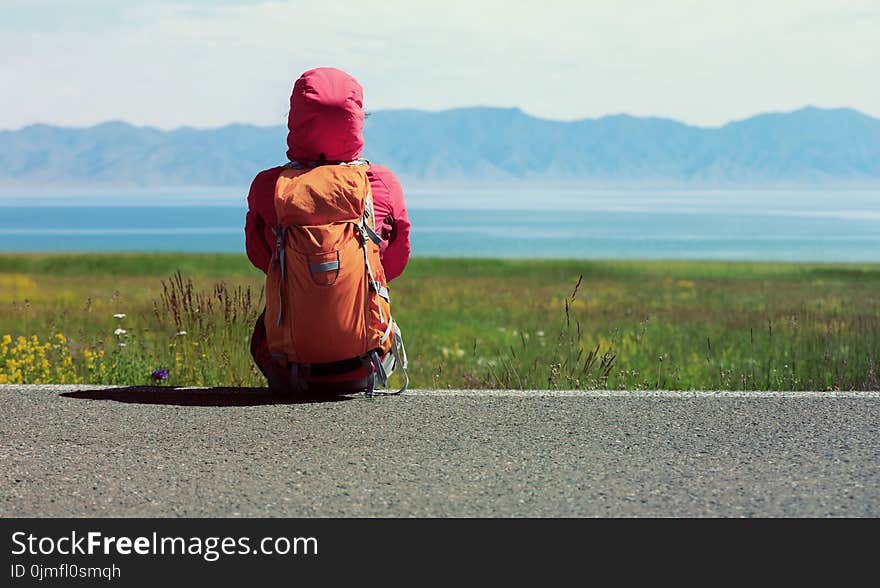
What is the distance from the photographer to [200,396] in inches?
283

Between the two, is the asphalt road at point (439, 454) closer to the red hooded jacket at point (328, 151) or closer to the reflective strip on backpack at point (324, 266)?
the reflective strip on backpack at point (324, 266)

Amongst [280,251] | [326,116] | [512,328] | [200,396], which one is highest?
[326,116]

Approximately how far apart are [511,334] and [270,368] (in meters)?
7.91

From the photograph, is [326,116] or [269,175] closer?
[326,116]

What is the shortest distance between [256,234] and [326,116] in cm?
87

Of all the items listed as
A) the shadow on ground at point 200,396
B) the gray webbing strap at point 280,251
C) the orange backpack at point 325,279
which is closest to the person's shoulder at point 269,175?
the orange backpack at point 325,279

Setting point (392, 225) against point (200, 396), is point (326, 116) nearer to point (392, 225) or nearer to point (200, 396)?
point (392, 225)

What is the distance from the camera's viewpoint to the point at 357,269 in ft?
22.0

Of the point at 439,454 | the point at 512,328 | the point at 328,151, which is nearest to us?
the point at 439,454

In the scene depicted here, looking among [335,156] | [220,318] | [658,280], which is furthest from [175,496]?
[658,280]

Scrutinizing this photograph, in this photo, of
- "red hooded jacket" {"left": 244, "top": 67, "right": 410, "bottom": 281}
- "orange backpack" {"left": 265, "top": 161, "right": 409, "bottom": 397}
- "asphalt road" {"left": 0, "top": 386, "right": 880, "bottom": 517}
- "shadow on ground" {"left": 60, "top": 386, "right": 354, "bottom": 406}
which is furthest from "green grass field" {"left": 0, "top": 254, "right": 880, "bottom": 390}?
"red hooded jacket" {"left": 244, "top": 67, "right": 410, "bottom": 281}

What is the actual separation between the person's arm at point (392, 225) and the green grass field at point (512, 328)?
141cm

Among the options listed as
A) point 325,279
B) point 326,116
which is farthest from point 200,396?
point 326,116

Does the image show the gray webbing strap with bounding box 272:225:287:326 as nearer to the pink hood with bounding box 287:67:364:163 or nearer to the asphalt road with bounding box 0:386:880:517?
the pink hood with bounding box 287:67:364:163
